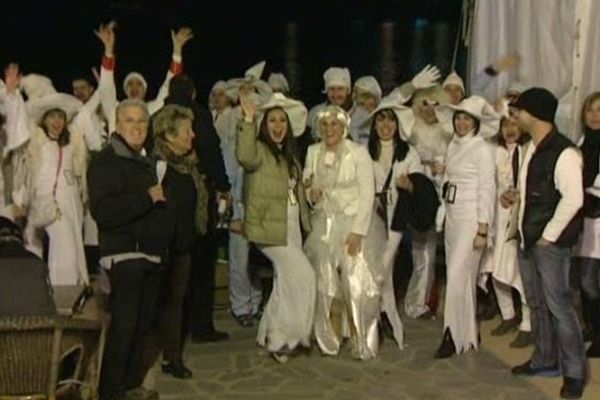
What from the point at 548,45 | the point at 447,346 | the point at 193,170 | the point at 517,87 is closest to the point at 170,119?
the point at 193,170

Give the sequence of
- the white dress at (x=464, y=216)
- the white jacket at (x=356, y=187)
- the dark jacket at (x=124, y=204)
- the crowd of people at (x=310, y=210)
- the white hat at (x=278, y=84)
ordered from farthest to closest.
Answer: the white hat at (x=278, y=84) → the white dress at (x=464, y=216) → the white jacket at (x=356, y=187) → the crowd of people at (x=310, y=210) → the dark jacket at (x=124, y=204)

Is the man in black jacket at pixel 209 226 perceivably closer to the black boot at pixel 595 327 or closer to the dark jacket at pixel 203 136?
the dark jacket at pixel 203 136

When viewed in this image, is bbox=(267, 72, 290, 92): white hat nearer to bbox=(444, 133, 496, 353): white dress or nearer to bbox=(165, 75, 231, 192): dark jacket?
bbox=(165, 75, 231, 192): dark jacket

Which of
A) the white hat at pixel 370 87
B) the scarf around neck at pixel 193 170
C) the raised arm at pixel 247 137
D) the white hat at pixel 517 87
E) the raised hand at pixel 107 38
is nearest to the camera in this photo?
the scarf around neck at pixel 193 170

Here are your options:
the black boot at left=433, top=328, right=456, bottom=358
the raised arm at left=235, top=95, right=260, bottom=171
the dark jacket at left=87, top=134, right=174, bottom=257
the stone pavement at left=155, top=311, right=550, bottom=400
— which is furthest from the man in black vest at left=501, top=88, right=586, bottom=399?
the dark jacket at left=87, top=134, right=174, bottom=257

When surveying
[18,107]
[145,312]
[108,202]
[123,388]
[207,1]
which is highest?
[207,1]

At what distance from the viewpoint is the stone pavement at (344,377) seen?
679cm

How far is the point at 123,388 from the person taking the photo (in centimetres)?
641

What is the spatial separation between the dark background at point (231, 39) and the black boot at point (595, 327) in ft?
46.6

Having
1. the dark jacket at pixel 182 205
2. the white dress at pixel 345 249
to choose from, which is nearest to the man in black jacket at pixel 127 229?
the dark jacket at pixel 182 205

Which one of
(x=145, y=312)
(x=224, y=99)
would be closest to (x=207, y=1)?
(x=224, y=99)

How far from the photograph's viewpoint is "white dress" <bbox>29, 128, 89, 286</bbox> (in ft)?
27.3

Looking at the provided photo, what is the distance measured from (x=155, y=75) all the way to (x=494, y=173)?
61.5 ft

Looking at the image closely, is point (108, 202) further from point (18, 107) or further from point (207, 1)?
point (207, 1)
